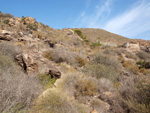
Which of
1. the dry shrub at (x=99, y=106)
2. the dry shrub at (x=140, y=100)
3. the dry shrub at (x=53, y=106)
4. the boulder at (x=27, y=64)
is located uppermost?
the boulder at (x=27, y=64)

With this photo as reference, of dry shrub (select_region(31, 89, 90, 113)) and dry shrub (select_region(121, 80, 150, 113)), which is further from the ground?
dry shrub (select_region(121, 80, 150, 113))

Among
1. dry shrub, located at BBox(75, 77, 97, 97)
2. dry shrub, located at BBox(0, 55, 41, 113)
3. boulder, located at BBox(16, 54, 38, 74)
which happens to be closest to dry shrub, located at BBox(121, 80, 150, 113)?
dry shrub, located at BBox(75, 77, 97, 97)

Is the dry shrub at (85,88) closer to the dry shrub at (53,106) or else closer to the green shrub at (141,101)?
the dry shrub at (53,106)

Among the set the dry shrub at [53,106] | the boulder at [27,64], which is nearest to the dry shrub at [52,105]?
the dry shrub at [53,106]

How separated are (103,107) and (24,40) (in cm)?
815

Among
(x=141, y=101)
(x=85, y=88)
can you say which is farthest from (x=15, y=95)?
(x=141, y=101)

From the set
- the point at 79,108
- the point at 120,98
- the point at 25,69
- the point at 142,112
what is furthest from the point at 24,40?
the point at 142,112

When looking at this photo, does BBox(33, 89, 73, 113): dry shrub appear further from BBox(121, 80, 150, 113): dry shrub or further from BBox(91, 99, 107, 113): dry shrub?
BBox(121, 80, 150, 113): dry shrub

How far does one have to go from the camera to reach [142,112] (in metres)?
1.77

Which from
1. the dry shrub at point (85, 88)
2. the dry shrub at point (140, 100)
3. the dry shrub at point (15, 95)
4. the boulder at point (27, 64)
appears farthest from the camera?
the boulder at point (27, 64)

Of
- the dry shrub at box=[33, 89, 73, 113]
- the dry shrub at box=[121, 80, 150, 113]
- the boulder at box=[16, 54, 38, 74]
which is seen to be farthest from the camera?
the boulder at box=[16, 54, 38, 74]

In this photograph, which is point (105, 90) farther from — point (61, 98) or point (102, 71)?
point (61, 98)

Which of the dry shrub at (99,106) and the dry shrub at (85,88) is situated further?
the dry shrub at (85,88)

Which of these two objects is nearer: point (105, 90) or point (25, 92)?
point (25, 92)
